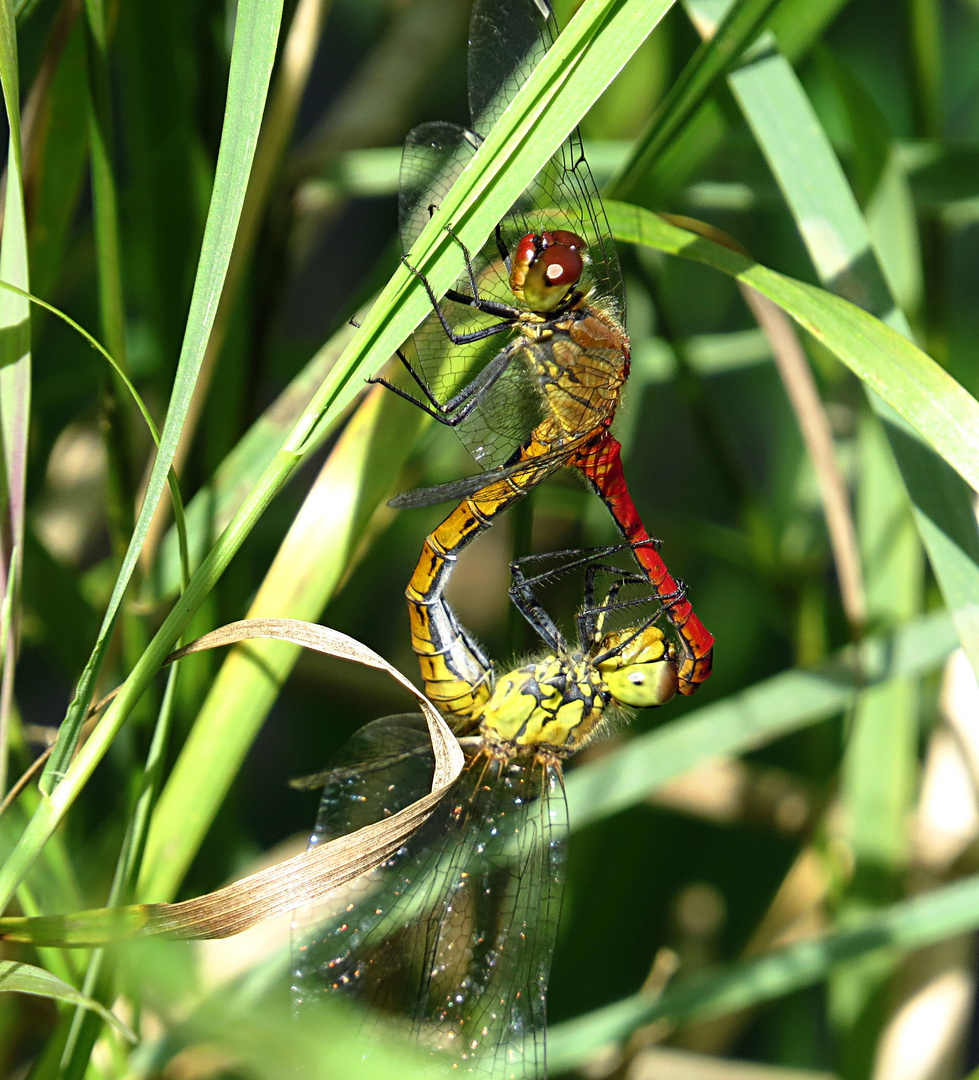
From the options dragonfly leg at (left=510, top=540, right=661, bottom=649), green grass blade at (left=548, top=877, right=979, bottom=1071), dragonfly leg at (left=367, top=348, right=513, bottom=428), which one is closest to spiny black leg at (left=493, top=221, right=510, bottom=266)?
dragonfly leg at (left=367, top=348, right=513, bottom=428)

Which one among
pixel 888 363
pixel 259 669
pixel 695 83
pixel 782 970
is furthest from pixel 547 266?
pixel 782 970

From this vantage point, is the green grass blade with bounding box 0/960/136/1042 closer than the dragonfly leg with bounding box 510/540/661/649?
Yes

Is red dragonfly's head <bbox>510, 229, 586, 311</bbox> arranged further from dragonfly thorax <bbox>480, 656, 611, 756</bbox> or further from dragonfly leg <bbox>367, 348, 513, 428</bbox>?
dragonfly thorax <bbox>480, 656, 611, 756</bbox>

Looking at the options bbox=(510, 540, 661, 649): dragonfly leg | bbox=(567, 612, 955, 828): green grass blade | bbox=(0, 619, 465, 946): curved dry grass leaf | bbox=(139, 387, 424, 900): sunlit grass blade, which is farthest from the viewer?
bbox=(567, 612, 955, 828): green grass blade

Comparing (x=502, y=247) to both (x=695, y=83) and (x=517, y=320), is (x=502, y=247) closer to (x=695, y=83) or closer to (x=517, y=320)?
(x=517, y=320)

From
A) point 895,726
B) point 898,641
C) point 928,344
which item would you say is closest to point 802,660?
point 895,726

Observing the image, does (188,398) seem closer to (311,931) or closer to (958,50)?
(311,931)

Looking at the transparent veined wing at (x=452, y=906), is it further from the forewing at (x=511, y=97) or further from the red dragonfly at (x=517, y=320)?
the forewing at (x=511, y=97)

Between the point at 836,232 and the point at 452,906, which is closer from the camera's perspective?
the point at 836,232

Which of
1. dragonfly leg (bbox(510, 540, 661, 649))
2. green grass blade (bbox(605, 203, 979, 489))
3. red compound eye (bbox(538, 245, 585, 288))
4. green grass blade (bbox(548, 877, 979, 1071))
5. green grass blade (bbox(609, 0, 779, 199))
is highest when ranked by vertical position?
green grass blade (bbox(609, 0, 779, 199))
